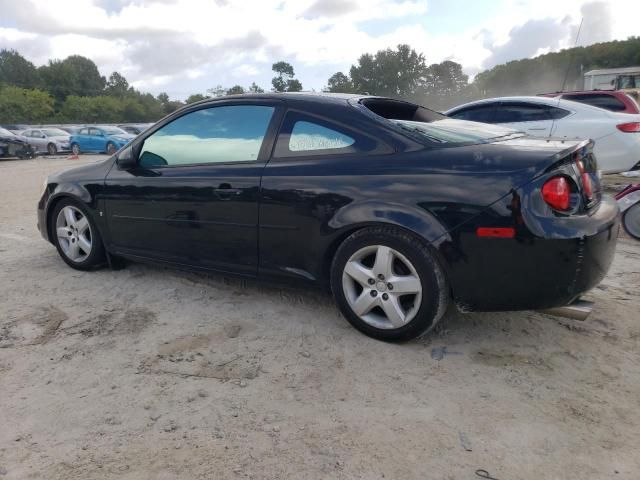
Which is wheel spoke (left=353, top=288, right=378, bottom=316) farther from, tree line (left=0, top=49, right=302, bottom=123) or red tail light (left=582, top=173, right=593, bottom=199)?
tree line (left=0, top=49, right=302, bottom=123)

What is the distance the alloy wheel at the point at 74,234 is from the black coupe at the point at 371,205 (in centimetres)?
49

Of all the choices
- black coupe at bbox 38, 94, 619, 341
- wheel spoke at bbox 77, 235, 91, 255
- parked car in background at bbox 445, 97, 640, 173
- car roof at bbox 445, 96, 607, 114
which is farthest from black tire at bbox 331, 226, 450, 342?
car roof at bbox 445, 96, 607, 114

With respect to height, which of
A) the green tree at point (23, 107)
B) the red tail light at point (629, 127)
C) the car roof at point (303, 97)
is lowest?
the red tail light at point (629, 127)

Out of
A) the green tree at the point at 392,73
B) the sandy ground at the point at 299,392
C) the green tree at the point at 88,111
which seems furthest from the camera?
the green tree at the point at 392,73

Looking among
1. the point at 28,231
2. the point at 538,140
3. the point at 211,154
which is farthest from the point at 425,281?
the point at 28,231

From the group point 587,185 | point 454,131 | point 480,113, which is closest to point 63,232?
point 454,131

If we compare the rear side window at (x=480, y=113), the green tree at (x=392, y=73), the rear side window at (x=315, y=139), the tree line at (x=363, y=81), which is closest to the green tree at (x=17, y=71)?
the tree line at (x=363, y=81)

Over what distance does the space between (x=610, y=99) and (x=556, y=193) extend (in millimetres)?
7483

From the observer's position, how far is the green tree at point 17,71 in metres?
75.1

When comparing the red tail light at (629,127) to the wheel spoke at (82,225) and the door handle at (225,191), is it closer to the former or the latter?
the door handle at (225,191)

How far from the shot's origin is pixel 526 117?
754 cm

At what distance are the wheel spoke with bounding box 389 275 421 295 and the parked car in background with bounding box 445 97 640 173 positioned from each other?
191 inches

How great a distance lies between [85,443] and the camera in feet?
6.93

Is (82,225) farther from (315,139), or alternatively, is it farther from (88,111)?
(88,111)
